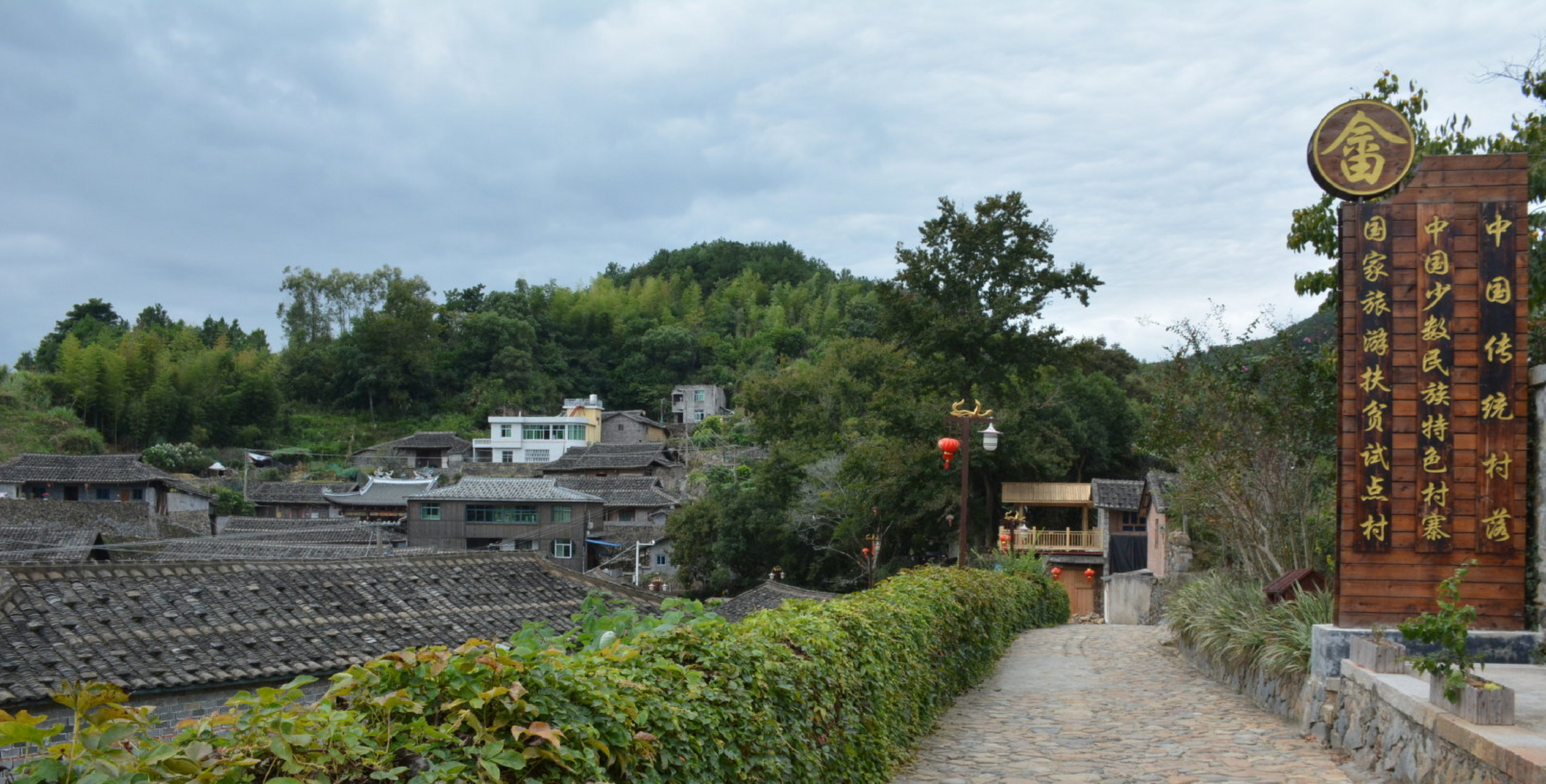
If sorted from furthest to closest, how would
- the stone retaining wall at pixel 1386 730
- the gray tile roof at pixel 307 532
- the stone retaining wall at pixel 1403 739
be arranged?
the gray tile roof at pixel 307 532 < the stone retaining wall at pixel 1386 730 < the stone retaining wall at pixel 1403 739

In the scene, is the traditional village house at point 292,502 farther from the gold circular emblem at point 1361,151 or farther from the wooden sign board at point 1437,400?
the wooden sign board at point 1437,400

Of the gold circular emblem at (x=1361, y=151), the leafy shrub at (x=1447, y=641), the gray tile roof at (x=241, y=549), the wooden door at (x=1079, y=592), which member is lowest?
the wooden door at (x=1079, y=592)

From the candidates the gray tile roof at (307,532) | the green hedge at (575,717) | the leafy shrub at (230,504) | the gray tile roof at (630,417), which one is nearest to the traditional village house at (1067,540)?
the gray tile roof at (307,532)

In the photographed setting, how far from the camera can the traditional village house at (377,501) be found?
46.2 metres

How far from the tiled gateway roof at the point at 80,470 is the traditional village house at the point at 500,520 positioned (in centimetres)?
1008

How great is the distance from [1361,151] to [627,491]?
40679mm

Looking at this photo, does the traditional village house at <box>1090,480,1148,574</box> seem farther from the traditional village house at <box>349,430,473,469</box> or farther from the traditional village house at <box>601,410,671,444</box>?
the traditional village house at <box>349,430,473,469</box>

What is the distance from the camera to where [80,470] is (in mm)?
39500

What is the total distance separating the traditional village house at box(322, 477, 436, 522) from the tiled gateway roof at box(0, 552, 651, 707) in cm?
3378

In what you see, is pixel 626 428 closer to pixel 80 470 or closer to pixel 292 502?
pixel 292 502

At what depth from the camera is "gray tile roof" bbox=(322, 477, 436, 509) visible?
46.2m

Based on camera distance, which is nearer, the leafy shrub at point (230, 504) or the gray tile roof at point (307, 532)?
the gray tile roof at point (307, 532)

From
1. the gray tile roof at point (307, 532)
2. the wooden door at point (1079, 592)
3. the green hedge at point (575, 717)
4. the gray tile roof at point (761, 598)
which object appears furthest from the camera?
the gray tile roof at point (307, 532)

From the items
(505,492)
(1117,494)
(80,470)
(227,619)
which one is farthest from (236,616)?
(80,470)
